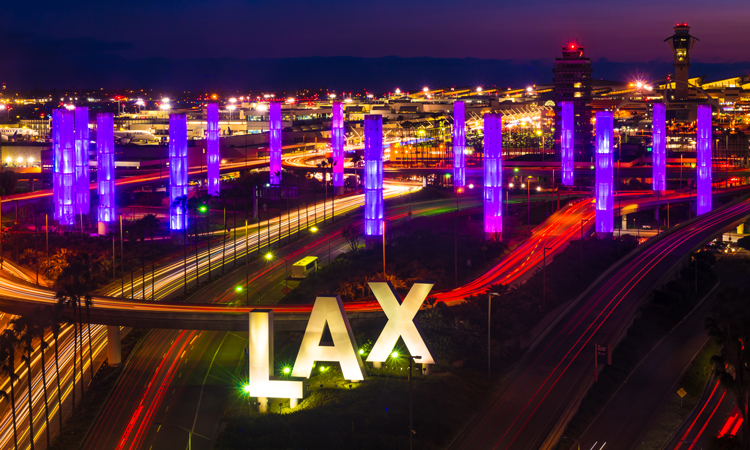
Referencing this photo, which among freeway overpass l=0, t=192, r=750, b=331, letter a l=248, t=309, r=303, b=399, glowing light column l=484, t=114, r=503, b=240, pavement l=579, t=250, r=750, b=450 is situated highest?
glowing light column l=484, t=114, r=503, b=240

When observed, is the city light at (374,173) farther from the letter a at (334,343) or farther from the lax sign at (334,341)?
the letter a at (334,343)

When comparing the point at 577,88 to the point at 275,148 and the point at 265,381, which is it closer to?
the point at 275,148

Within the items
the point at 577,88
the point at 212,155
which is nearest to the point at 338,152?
the point at 212,155

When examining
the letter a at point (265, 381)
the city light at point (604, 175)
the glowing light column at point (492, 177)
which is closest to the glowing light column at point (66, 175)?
the glowing light column at point (492, 177)

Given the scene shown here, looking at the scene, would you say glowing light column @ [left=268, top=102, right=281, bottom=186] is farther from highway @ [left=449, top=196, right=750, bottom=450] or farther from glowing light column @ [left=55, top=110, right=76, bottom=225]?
highway @ [left=449, top=196, right=750, bottom=450]

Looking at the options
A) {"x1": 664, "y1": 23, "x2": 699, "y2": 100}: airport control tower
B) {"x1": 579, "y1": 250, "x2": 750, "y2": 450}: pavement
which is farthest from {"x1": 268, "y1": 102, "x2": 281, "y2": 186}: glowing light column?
{"x1": 664, "y1": 23, "x2": 699, "y2": 100}: airport control tower

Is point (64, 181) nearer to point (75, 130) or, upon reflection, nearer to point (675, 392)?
point (75, 130)
